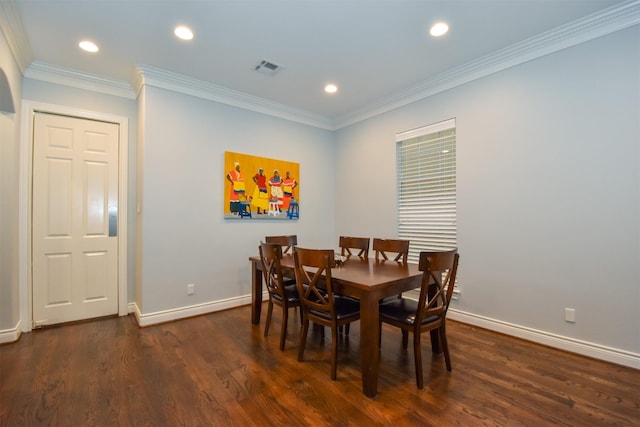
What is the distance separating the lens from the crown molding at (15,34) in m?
2.27

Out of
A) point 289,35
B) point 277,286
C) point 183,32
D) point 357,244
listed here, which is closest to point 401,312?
point 277,286

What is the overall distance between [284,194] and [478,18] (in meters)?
2.97

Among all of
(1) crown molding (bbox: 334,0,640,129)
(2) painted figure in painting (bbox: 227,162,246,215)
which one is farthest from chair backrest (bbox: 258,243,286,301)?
(1) crown molding (bbox: 334,0,640,129)

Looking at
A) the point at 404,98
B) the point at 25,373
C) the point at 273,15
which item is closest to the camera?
the point at 25,373

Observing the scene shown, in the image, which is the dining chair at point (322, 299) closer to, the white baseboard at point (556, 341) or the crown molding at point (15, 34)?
the white baseboard at point (556, 341)

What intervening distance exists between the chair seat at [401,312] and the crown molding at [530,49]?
2552mm

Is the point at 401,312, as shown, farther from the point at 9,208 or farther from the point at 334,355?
the point at 9,208

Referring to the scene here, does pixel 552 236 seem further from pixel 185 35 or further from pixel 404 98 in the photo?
pixel 185 35

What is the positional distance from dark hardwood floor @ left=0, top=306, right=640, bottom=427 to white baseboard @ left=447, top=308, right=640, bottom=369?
7 centimetres

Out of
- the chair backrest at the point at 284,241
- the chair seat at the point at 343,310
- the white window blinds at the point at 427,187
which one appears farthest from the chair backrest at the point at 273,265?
the white window blinds at the point at 427,187

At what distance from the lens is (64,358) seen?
2.48 metres

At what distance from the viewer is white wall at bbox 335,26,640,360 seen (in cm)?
235

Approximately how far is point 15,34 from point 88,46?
497 millimetres

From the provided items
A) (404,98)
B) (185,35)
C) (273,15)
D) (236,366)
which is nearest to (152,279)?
(236,366)
